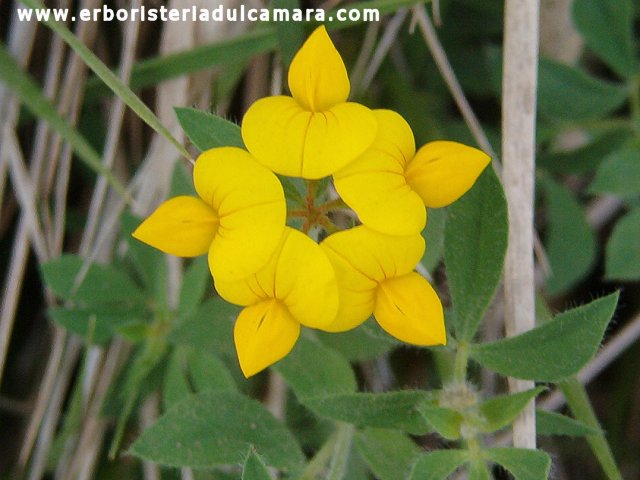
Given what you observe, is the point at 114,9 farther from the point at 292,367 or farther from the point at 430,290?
the point at 430,290

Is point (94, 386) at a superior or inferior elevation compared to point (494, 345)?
inferior

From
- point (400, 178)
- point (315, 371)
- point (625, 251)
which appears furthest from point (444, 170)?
point (625, 251)

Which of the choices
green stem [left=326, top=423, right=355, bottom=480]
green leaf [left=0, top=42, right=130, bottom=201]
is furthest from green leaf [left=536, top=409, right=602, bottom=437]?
green leaf [left=0, top=42, right=130, bottom=201]

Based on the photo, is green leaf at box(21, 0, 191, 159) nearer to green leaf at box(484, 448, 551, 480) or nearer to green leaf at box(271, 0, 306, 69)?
green leaf at box(271, 0, 306, 69)

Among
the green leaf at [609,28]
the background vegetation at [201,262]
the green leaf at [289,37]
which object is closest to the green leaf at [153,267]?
the background vegetation at [201,262]

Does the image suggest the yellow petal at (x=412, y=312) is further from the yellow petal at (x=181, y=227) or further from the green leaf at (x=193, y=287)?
→ the green leaf at (x=193, y=287)

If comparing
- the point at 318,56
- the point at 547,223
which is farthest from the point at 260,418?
the point at 547,223

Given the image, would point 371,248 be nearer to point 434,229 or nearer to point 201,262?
point 434,229
